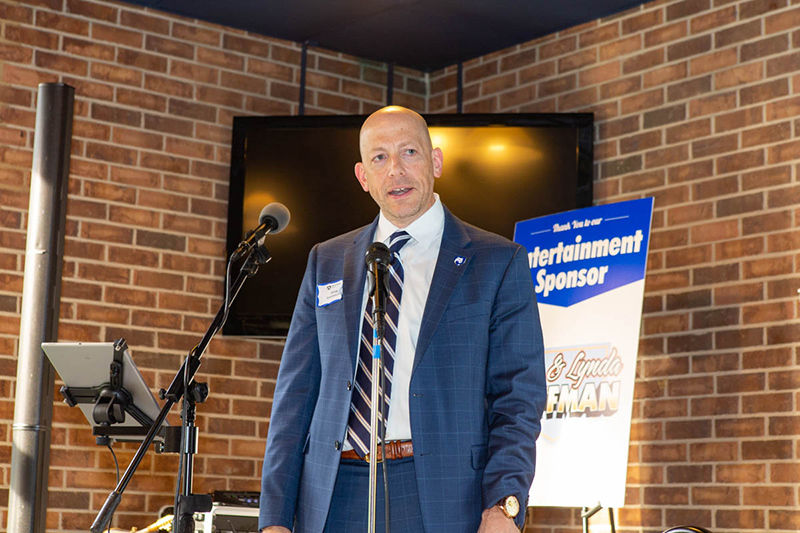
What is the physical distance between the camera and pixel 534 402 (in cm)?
237

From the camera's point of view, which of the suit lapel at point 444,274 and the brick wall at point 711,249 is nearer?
the suit lapel at point 444,274

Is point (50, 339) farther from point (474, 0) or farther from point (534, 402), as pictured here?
point (474, 0)

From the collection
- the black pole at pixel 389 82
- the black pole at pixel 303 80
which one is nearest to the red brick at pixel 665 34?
the black pole at pixel 389 82

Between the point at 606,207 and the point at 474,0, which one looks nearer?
the point at 606,207

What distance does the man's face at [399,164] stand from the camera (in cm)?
254

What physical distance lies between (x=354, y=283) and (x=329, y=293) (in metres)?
0.07

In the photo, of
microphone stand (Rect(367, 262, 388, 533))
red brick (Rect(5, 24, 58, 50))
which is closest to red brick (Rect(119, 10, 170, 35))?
red brick (Rect(5, 24, 58, 50))

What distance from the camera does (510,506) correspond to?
224 cm

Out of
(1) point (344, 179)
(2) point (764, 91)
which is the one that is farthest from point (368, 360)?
(1) point (344, 179)

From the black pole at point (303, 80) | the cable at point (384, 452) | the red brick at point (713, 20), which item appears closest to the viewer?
the cable at point (384, 452)

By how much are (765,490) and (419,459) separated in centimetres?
251

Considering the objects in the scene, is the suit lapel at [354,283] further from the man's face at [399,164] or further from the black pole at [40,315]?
the black pole at [40,315]

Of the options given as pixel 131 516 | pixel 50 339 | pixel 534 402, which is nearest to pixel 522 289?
pixel 534 402

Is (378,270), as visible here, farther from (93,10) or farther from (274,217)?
(93,10)
